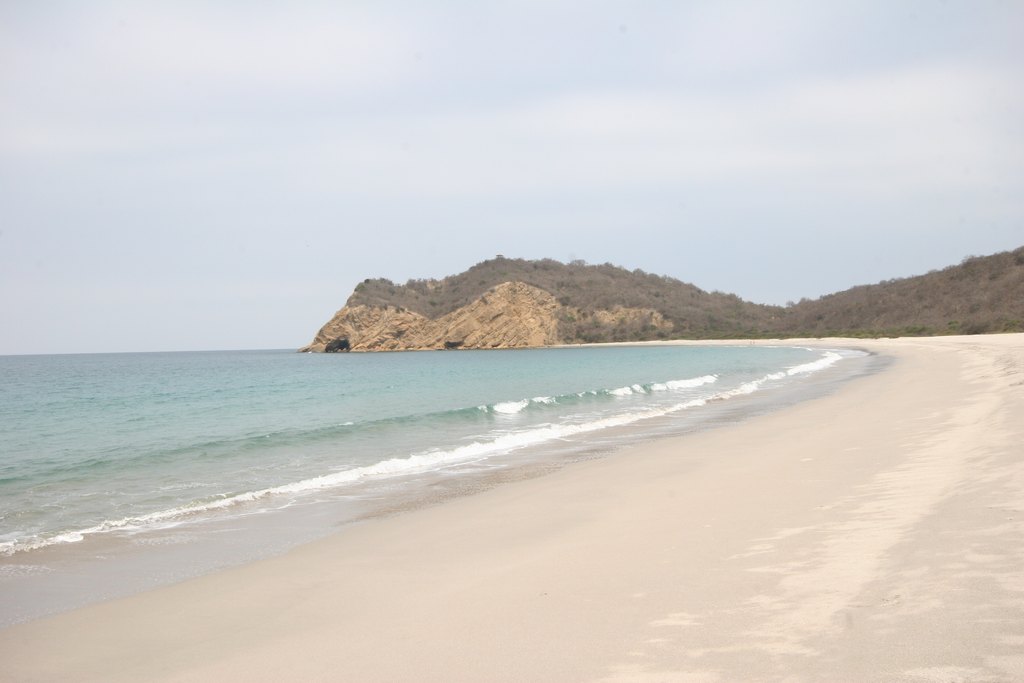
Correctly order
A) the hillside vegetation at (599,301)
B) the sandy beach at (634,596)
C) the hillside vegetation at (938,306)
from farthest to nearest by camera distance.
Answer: the hillside vegetation at (599,301), the hillside vegetation at (938,306), the sandy beach at (634,596)

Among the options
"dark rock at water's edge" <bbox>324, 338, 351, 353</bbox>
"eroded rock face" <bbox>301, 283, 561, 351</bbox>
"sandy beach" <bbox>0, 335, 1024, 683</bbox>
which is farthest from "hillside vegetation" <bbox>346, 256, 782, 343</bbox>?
"sandy beach" <bbox>0, 335, 1024, 683</bbox>

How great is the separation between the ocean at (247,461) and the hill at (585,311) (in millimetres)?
76172

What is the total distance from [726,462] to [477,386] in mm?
28189

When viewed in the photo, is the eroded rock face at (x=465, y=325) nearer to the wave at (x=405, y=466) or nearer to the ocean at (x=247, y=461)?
the ocean at (x=247, y=461)

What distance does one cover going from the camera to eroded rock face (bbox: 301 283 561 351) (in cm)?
12575

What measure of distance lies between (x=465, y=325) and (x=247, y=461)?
112 meters

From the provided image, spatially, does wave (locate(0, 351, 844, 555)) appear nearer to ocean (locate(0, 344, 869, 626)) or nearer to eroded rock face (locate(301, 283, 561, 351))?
ocean (locate(0, 344, 869, 626))

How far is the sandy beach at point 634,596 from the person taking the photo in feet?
12.7

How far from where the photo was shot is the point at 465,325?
126625 mm

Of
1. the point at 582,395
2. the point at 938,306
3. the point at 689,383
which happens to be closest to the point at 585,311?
the point at 938,306

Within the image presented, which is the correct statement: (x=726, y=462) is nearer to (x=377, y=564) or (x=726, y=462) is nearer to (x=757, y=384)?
(x=377, y=564)

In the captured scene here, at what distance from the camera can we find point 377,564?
6.76 meters

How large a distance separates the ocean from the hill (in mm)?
76172

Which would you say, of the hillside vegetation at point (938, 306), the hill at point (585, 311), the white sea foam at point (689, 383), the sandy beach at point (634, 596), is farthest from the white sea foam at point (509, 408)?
the hill at point (585, 311)
